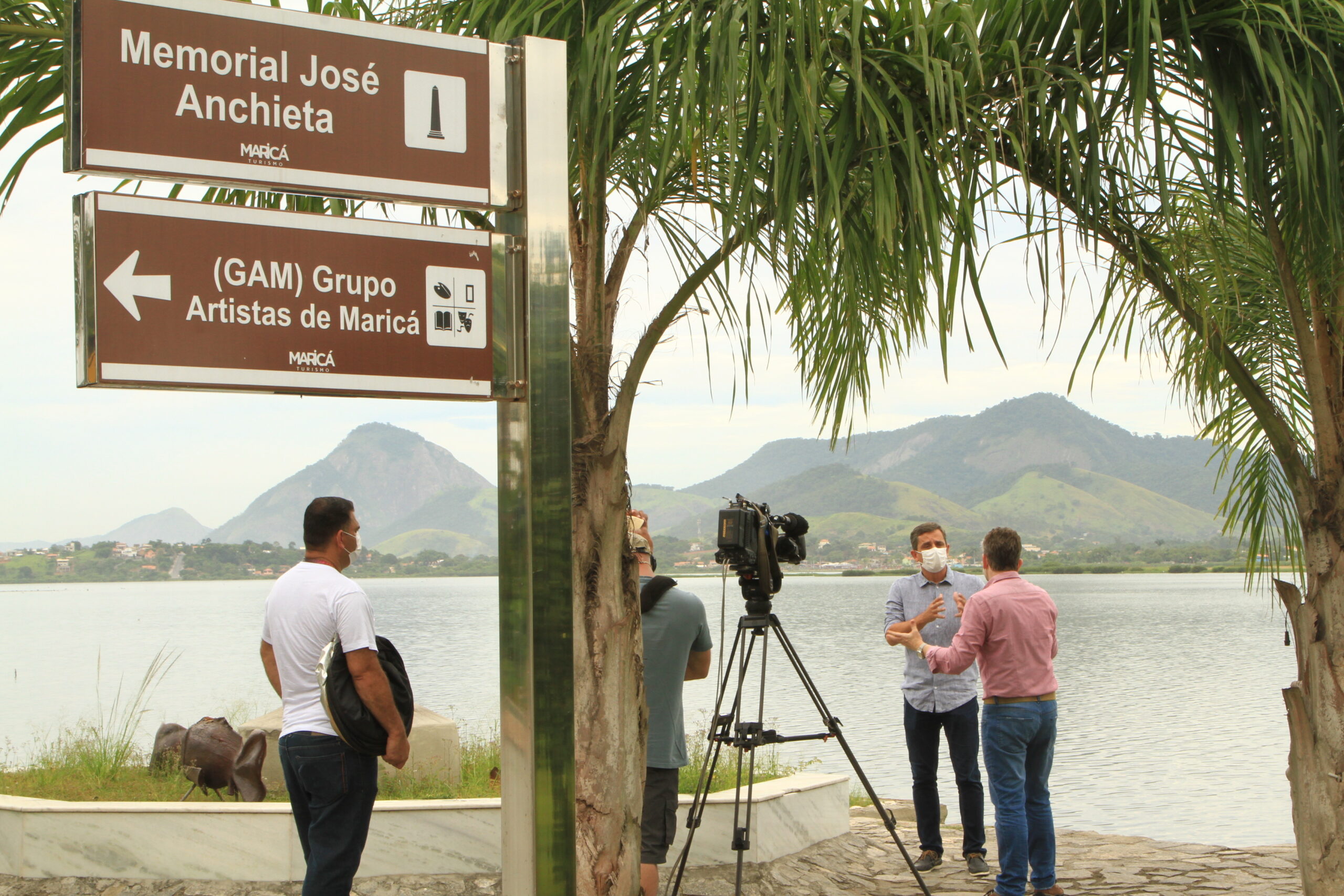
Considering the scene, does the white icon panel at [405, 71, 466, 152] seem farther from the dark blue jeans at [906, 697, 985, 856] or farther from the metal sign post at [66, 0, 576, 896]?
the dark blue jeans at [906, 697, 985, 856]

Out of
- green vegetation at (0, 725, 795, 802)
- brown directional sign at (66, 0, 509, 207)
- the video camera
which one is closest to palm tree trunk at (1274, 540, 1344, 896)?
the video camera

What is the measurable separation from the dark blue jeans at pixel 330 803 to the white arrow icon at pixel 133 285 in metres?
1.78

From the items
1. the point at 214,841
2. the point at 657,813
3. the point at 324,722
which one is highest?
the point at 324,722

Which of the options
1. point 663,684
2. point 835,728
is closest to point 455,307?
point 663,684

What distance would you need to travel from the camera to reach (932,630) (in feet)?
18.1

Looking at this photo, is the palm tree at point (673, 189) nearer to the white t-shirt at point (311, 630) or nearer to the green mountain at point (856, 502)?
the white t-shirt at point (311, 630)

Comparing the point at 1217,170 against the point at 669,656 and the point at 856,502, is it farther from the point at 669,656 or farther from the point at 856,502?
the point at 856,502

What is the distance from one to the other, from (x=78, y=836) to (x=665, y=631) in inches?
104

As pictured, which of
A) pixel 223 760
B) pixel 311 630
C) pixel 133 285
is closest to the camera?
pixel 133 285

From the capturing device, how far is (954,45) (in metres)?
3.59

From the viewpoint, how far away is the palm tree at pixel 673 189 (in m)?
3.21

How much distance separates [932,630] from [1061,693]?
615 inches

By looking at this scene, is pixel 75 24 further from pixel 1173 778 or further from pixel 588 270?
pixel 1173 778

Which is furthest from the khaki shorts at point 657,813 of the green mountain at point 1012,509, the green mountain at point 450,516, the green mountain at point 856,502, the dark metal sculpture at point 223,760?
the green mountain at point 450,516
